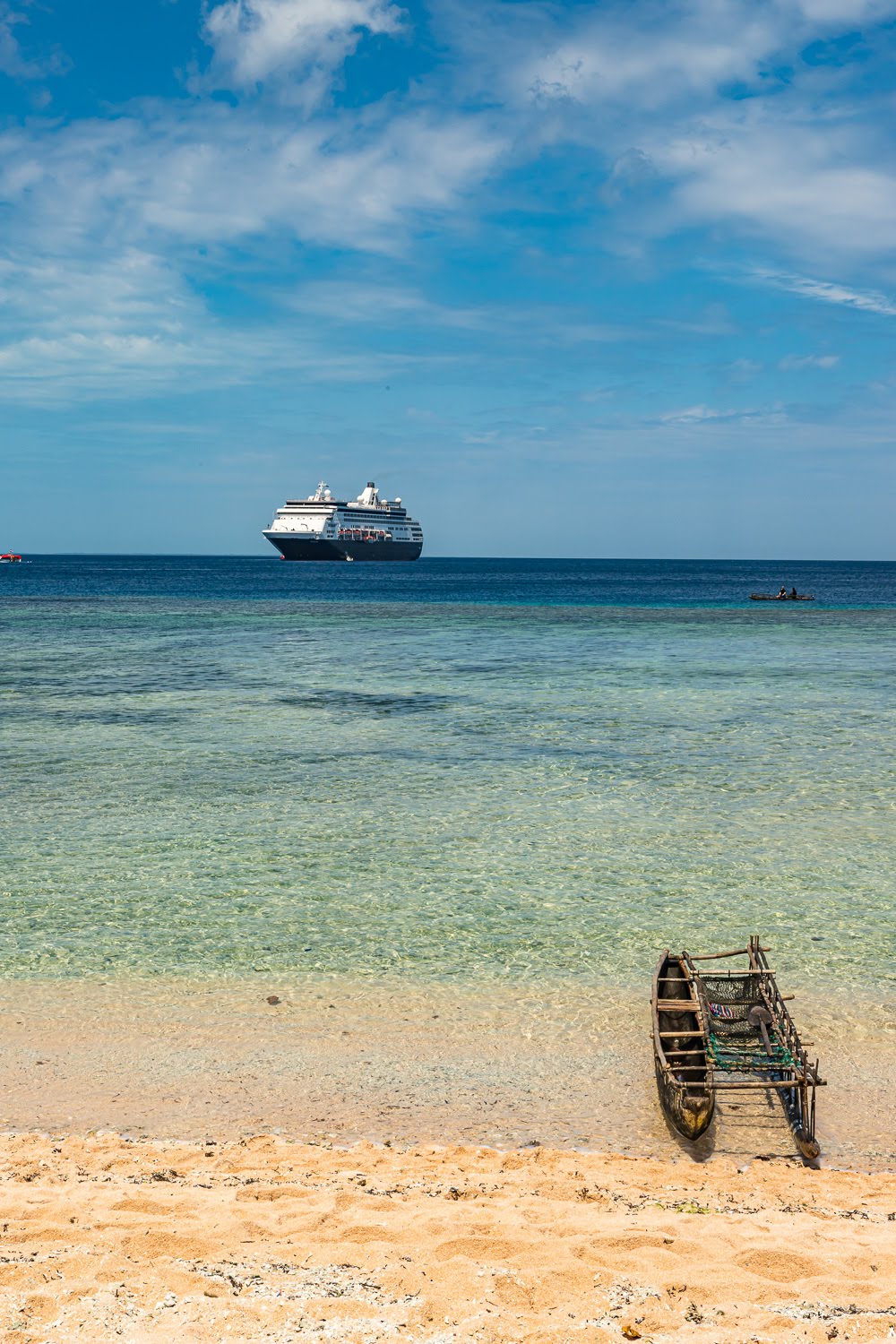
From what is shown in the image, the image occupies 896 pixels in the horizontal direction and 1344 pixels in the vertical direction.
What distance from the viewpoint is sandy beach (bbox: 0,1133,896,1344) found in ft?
16.7

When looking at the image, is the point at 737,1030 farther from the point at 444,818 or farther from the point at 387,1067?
the point at 444,818

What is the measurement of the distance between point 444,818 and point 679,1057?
8.70m

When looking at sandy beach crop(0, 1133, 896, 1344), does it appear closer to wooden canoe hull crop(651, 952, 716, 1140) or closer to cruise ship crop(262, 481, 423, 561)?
wooden canoe hull crop(651, 952, 716, 1140)

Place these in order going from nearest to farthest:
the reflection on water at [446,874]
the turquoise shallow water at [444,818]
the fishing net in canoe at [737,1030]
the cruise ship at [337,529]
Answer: the fishing net in canoe at [737,1030], the reflection on water at [446,874], the turquoise shallow water at [444,818], the cruise ship at [337,529]

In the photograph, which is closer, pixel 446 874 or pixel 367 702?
pixel 446 874

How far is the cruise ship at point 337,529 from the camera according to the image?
183 m

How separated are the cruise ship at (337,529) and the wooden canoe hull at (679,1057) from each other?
176548 millimetres

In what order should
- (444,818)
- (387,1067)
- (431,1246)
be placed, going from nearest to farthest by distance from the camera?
(431,1246), (387,1067), (444,818)

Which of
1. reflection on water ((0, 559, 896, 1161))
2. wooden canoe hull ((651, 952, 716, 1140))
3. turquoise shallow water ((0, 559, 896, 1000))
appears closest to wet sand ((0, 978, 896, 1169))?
reflection on water ((0, 559, 896, 1161))

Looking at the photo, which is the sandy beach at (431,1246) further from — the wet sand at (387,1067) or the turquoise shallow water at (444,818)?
the turquoise shallow water at (444,818)

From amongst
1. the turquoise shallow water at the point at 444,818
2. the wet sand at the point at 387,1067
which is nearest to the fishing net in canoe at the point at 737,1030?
the wet sand at the point at 387,1067

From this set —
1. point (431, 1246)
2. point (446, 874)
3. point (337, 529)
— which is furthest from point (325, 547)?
point (431, 1246)

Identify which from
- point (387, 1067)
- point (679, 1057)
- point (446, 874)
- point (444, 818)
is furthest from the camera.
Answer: point (444, 818)

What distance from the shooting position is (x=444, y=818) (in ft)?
54.5
